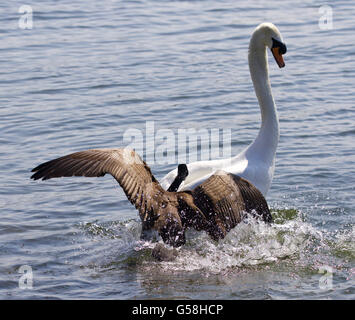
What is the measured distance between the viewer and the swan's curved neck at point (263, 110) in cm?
806

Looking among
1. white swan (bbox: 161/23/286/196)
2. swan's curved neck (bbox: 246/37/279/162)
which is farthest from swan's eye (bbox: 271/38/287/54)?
swan's curved neck (bbox: 246/37/279/162)

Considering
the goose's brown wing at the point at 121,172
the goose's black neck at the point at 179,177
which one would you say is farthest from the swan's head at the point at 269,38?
the goose's brown wing at the point at 121,172

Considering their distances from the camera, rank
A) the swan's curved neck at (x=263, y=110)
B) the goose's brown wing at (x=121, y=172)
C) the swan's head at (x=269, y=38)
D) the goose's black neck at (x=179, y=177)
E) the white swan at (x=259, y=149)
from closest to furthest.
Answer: the goose's brown wing at (x=121, y=172) → the goose's black neck at (x=179, y=177) → the white swan at (x=259, y=149) → the swan's curved neck at (x=263, y=110) → the swan's head at (x=269, y=38)

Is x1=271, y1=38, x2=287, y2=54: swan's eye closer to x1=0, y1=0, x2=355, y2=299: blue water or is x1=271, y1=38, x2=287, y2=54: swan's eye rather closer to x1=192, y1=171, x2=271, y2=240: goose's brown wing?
x1=0, y1=0, x2=355, y2=299: blue water

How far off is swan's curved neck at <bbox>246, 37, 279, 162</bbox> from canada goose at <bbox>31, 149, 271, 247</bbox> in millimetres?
1071

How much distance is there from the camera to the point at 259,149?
8.05 m

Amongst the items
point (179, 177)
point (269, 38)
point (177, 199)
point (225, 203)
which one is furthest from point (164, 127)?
point (225, 203)

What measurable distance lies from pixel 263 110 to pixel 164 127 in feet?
9.48

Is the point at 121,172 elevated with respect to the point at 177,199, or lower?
elevated

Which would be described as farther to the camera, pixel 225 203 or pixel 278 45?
pixel 278 45

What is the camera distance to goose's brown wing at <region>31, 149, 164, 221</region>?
6.84 meters

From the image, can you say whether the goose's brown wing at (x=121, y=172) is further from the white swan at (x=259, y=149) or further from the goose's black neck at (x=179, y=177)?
the white swan at (x=259, y=149)

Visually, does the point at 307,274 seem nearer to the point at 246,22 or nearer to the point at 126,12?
the point at 246,22

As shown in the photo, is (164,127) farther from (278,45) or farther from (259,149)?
(259,149)
